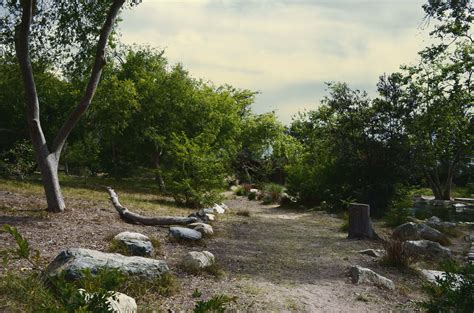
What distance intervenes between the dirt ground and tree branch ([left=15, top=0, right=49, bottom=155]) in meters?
1.53

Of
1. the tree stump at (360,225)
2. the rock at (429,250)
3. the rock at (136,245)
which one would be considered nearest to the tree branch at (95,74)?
the rock at (136,245)

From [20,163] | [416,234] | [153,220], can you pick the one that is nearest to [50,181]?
[153,220]

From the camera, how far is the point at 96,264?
4.57m

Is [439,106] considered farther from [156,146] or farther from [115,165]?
[115,165]

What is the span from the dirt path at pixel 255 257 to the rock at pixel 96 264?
1.30 feet

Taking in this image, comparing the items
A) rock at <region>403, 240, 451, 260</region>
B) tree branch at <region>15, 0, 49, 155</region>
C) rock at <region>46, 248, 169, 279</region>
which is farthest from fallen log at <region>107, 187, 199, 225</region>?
rock at <region>403, 240, 451, 260</region>

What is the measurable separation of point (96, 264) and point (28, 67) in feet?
19.1

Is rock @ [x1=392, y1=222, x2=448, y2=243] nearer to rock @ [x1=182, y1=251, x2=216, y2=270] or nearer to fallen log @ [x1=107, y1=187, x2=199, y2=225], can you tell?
fallen log @ [x1=107, y1=187, x2=199, y2=225]

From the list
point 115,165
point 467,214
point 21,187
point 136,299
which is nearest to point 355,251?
point 136,299

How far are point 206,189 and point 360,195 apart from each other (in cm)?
561

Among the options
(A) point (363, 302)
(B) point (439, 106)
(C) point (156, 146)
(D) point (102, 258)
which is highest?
(B) point (439, 106)

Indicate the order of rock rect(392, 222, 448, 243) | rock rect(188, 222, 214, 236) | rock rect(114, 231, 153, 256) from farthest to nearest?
rock rect(392, 222, 448, 243) → rock rect(188, 222, 214, 236) → rock rect(114, 231, 153, 256)

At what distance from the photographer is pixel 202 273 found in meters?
5.77

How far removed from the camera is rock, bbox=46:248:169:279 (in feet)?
14.4
